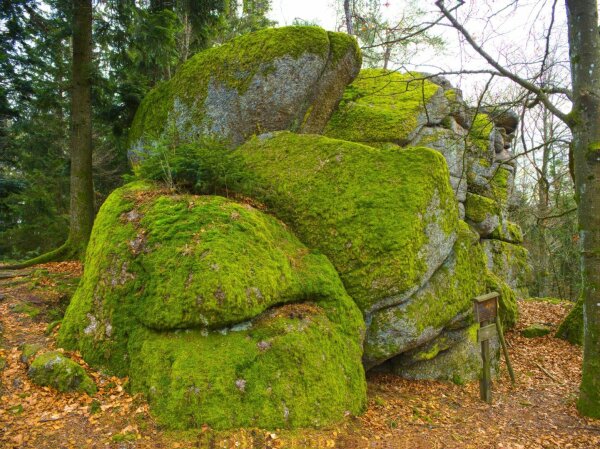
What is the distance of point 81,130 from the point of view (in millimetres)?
9156

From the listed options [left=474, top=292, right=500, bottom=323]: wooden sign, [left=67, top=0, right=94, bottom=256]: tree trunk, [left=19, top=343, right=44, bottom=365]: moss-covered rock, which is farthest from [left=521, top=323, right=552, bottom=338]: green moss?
[left=67, top=0, right=94, bottom=256]: tree trunk

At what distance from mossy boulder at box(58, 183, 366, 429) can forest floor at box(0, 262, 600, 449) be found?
0.19 meters

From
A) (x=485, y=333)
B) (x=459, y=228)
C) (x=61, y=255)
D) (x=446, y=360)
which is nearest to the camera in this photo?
(x=485, y=333)

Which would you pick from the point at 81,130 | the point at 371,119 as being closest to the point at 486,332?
the point at 371,119

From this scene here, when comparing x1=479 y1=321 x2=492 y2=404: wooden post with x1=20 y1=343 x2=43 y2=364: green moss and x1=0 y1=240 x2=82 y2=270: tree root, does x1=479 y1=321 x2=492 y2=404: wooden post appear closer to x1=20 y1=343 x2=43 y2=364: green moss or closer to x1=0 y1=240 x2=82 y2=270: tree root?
x1=20 y1=343 x2=43 y2=364: green moss

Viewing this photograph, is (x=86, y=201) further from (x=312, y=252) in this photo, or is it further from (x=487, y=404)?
(x=487, y=404)

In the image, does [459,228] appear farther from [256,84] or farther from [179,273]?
[256,84]

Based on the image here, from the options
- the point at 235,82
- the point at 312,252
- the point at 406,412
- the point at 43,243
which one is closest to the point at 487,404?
the point at 406,412

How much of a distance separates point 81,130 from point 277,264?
6922 mm

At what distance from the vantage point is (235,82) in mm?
8578

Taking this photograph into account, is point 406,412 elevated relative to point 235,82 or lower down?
lower down

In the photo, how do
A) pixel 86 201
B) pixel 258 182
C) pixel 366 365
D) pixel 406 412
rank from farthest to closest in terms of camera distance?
pixel 86 201
pixel 258 182
pixel 366 365
pixel 406 412

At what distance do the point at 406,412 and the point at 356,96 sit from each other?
900 centimetres

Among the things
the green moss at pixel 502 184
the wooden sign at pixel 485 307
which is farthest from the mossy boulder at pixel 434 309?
the green moss at pixel 502 184
